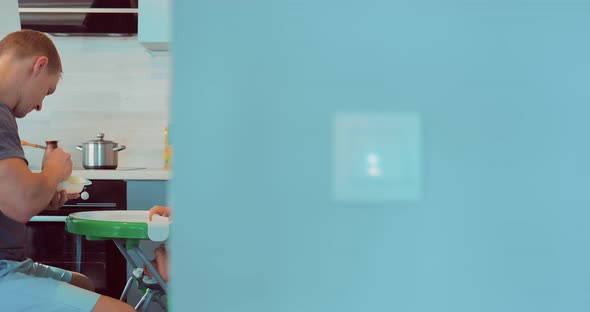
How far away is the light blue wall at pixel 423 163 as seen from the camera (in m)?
0.62

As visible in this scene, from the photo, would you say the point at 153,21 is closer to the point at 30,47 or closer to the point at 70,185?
the point at 30,47

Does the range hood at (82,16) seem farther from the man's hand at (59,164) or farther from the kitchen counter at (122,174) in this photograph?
the man's hand at (59,164)

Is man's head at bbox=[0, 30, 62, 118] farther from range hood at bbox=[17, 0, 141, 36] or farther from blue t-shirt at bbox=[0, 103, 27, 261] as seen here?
range hood at bbox=[17, 0, 141, 36]

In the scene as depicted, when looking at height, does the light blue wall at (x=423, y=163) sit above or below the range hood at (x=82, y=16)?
below

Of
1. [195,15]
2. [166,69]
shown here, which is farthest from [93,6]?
[195,15]

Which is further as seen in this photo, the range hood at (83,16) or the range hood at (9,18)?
the range hood at (9,18)

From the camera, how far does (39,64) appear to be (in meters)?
2.02

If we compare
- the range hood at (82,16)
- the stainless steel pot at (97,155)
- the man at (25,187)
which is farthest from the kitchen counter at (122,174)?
the man at (25,187)

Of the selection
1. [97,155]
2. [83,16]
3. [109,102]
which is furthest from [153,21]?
[109,102]

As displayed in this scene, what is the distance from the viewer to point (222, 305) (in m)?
0.62

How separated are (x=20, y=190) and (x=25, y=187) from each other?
0.01 meters

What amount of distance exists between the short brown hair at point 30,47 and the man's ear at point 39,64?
0.01m

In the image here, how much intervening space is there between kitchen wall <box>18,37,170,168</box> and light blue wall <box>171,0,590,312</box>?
3.41m

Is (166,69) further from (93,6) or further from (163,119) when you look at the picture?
(93,6)
